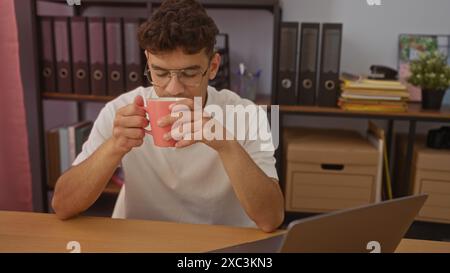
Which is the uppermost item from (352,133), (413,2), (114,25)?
(413,2)

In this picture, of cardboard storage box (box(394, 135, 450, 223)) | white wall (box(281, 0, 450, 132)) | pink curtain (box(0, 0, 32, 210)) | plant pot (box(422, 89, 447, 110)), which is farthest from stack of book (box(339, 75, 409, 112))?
pink curtain (box(0, 0, 32, 210))

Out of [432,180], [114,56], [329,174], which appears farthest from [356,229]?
[114,56]

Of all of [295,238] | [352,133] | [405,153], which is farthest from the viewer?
[352,133]

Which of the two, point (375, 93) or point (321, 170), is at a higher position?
point (375, 93)

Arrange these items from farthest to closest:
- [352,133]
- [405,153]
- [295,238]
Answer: [352,133] → [405,153] → [295,238]

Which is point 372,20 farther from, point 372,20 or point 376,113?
point 376,113

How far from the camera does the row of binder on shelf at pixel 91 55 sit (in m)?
2.00

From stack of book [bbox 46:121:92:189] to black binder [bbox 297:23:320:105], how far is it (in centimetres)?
108

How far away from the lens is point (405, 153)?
6.81 ft

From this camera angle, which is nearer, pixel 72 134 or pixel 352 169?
pixel 352 169

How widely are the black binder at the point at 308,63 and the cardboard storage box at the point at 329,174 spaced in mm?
219
